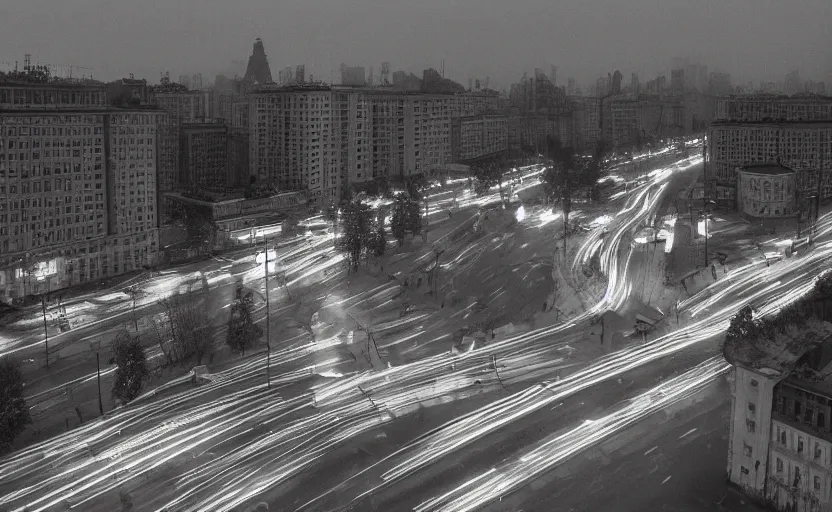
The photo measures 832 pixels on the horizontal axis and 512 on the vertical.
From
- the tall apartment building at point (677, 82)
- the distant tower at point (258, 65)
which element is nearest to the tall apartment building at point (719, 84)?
the tall apartment building at point (677, 82)

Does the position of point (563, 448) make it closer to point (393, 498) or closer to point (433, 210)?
point (393, 498)

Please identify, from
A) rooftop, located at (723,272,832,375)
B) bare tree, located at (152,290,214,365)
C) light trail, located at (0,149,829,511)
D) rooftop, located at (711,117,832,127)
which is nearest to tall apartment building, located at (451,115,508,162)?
rooftop, located at (711,117,832,127)

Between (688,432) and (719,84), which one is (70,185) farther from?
(719,84)

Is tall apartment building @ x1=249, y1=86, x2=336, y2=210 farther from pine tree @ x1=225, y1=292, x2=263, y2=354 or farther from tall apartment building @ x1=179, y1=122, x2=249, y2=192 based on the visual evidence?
pine tree @ x1=225, y1=292, x2=263, y2=354

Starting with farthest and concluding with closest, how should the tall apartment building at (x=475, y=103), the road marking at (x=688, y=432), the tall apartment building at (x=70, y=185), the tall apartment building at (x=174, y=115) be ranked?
the tall apartment building at (x=475, y=103)
the tall apartment building at (x=174, y=115)
the tall apartment building at (x=70, y=185)
the road marking at (x=688, y=432)

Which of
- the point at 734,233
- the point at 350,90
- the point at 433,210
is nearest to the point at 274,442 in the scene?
the point at 734,233

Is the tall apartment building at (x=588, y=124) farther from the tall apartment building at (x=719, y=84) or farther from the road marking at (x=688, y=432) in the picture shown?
the road marking at (x=688, y=432)
